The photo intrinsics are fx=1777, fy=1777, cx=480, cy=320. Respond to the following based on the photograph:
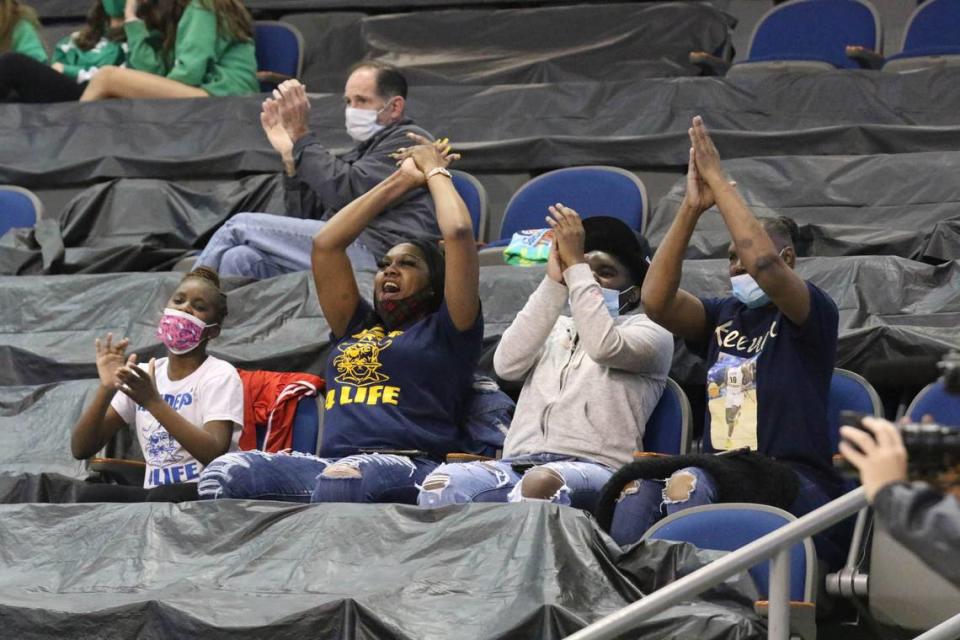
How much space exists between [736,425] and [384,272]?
3.55ft

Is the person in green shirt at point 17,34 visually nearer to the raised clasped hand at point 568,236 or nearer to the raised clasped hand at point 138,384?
the raised clasped hand at point 138,384

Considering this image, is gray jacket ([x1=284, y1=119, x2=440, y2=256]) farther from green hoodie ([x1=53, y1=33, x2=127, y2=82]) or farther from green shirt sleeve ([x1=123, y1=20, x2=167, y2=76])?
green hoodie ([x1=53, y1=33, x2=127, y2=82])

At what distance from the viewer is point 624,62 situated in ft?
24.1

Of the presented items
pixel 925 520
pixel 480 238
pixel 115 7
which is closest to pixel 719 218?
pixel 480 238

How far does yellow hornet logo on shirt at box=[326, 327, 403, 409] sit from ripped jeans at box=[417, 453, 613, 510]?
374 millimetres

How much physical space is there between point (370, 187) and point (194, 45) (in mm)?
2007

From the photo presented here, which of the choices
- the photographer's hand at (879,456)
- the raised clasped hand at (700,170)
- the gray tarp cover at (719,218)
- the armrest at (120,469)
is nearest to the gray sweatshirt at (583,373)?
the raised clasped hand at (700,170)

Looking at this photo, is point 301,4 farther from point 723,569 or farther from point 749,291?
point 723,569

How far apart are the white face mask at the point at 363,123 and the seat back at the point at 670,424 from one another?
5.57 ft

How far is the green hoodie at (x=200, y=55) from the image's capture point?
714 cm

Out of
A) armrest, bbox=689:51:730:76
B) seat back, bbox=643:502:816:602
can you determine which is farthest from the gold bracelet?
armrest, bbox=689:51:730:76

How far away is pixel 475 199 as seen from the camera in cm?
605

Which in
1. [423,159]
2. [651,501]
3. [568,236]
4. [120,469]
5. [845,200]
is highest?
[423,159]

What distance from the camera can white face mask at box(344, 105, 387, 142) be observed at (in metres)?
5.82
